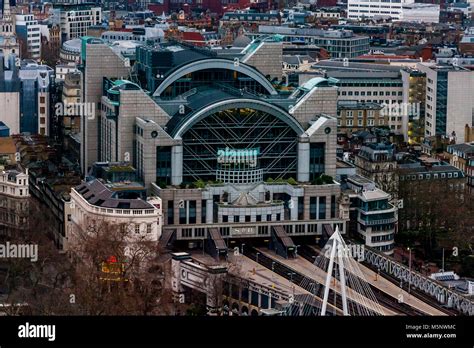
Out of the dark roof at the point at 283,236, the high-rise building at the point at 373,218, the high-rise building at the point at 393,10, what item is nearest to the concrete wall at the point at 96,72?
the dark roof at the point at 283,236

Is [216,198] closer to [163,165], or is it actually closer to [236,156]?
[236,156]

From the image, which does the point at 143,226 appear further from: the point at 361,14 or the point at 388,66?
the point at 361,14

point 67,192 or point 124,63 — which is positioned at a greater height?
point 124,63

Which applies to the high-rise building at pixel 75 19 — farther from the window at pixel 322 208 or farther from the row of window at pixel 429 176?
the window at pixel 322 208
